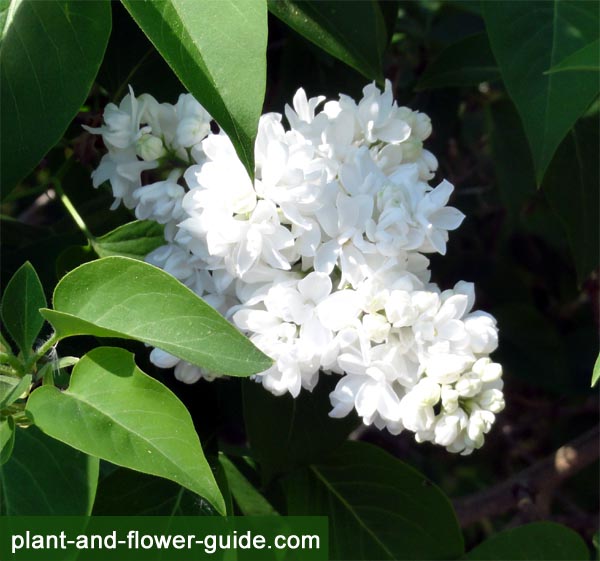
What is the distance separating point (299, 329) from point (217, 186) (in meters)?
0.15

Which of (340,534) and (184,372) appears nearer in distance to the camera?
(184,372)

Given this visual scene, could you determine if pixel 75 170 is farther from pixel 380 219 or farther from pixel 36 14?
pixel 380 219

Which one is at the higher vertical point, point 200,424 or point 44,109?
point 44,109

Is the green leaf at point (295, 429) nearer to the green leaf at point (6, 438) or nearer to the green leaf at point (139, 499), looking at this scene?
the green leaf at point (139, 499)

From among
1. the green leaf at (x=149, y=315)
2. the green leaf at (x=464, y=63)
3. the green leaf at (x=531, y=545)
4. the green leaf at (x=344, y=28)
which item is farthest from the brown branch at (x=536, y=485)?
the green leaf at (x=149, y=315)

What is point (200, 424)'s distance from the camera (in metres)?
1.06

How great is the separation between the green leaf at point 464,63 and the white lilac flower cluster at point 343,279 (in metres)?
0.42

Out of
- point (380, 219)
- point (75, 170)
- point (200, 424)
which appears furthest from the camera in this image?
point (75, 170)

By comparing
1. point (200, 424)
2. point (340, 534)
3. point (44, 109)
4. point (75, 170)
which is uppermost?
point (75, 170)

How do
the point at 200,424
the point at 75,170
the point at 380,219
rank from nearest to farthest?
1. the point at 380,219
2. the point at 200,424
3. the point at 75,170

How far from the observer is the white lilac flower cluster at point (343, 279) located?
800 millimetres

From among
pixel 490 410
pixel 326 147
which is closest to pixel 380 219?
pixel 326 147

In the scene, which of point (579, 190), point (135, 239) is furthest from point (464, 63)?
point (135, 239)

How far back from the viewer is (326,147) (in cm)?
87
